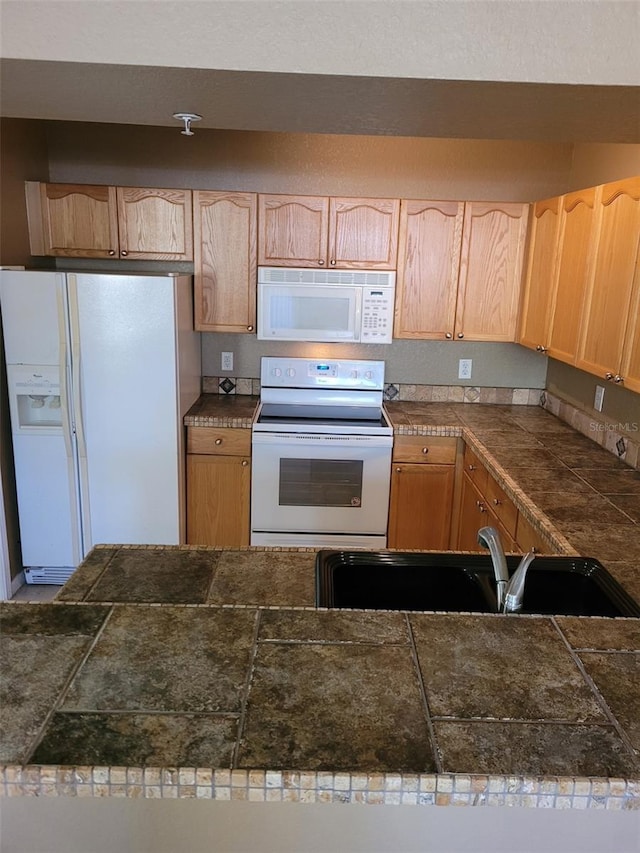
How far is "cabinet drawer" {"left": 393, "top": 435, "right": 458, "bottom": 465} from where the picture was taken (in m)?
3.39

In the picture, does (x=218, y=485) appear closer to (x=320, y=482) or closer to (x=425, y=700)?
(x=320, y=482)

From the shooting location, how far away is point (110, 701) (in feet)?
3.15

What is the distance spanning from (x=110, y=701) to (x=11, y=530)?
2.69 m

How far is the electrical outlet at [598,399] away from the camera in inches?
123

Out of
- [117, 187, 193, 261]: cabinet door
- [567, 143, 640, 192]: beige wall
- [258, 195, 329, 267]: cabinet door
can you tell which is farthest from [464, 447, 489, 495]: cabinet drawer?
[117, 187, 193, 261]: cabinet door

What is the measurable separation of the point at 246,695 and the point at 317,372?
114 inches

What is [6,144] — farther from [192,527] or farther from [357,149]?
[192,527]

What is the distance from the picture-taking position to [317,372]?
3764 millimetres

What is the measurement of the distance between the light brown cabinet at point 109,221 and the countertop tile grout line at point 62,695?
271 cm

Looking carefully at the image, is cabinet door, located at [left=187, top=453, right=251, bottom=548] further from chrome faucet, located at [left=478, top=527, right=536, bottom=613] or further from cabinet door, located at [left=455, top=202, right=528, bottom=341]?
chrome faucet, located at [left=478, top=527, right=536, bottom=613]

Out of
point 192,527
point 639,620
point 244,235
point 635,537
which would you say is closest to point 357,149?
point 244,235

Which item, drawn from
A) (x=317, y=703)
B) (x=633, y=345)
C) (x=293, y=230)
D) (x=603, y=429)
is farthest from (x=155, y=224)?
(x=317, y=703)

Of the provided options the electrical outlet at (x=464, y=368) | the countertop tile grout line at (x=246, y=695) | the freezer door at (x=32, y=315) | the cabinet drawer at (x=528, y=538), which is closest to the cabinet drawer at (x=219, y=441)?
the freezer door at (x=32, y=315)

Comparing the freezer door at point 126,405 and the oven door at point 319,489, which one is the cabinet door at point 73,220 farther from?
the oven door at point 319,489
